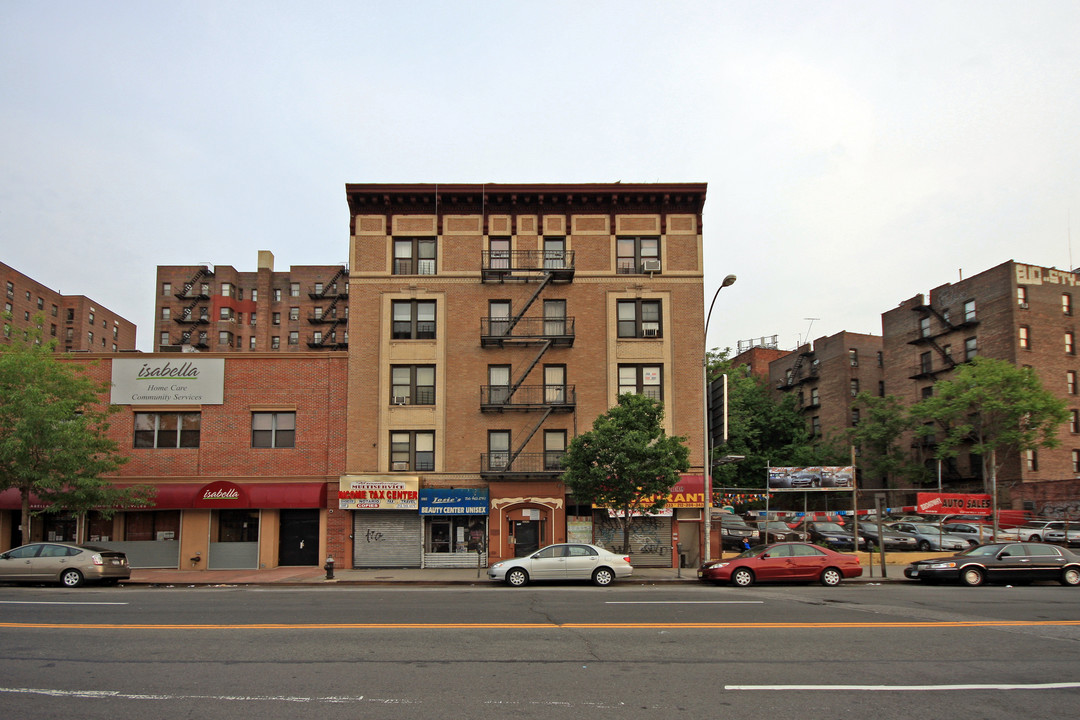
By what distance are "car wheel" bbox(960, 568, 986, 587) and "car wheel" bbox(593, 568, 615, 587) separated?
33.1 ft

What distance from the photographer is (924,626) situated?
13.9 m

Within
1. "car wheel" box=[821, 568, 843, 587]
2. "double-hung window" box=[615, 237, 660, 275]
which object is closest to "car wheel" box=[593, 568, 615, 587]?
"car wheel" box=[821, 568, 843, 587]

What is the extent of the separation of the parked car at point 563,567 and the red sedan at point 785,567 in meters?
→ 2.81

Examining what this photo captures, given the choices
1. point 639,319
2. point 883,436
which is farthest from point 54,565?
point 883,436

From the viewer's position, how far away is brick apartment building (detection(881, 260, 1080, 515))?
4669cm

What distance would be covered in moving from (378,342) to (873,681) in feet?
80.5

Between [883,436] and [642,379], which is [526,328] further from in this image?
[883,436]

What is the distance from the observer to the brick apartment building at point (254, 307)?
83.8 meters

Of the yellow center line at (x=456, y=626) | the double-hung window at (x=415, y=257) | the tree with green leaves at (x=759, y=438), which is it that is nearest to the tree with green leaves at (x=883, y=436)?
the tree with green leaves at (x=759, y=438)

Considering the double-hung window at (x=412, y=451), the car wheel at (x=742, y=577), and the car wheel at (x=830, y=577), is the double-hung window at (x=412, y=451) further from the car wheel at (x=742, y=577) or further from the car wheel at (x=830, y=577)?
the car wheel at (x=830, y=577)

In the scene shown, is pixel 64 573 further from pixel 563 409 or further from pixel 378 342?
pixel 563 409

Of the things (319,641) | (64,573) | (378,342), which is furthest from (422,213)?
(319,641)

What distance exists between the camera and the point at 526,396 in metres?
30.9

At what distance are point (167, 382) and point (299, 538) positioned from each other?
316 inches
